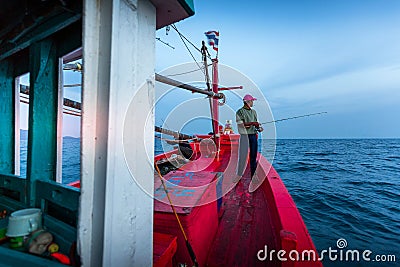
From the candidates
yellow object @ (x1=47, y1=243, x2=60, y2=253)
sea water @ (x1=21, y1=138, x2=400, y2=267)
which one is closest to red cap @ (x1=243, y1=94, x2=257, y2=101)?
sea water @ (x1=21, y1=138, x2=400, y2=267)

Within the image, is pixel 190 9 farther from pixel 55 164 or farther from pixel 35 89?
pixel 55 164

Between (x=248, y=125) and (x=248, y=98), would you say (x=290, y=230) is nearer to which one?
(x=248, y=125)

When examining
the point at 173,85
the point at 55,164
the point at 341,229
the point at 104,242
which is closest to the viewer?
the point at 104,242

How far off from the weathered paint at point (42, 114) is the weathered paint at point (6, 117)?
839mm

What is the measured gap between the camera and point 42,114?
4.72ft

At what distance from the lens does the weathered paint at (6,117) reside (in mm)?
1945

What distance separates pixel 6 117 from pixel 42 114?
0.95m

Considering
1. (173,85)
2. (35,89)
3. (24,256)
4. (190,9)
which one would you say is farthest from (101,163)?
(173,85)

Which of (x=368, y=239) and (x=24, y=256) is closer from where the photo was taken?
(x=24, y=256)

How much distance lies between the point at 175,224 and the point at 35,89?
1.40m

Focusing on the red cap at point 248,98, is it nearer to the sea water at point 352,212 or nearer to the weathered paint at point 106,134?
the sea water at point 352,212

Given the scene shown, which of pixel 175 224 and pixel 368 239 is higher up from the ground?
pixel 175 224

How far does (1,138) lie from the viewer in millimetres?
1951
